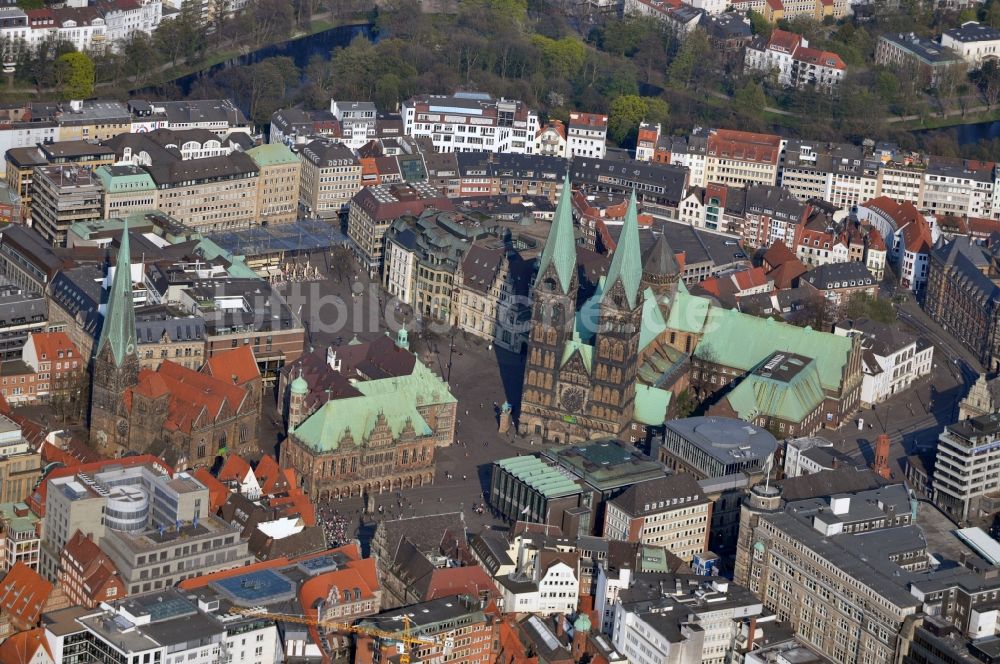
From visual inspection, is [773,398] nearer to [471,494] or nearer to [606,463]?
[606,463]

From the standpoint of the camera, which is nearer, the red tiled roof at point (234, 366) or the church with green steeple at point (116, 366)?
the church with green steeple at point (116, 366)

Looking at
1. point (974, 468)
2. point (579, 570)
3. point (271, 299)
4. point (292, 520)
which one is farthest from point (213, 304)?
point (974, 468)

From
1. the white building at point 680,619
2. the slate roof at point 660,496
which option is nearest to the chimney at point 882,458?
the slate roof at point 660,496

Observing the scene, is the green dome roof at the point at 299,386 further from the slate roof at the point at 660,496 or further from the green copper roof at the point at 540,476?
the slate roof at the point at 660,496

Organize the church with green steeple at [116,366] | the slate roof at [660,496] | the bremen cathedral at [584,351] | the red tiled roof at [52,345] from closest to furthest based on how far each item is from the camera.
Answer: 1. the slate roof at [660,496]
2. the church with green steeple at [116,366]
3. the bremen cathedral at [584,351]
4. the red tiled roof at [52,345]

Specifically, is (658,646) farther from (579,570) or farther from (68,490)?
(68,490)

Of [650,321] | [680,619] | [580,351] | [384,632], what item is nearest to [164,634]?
[384,632]

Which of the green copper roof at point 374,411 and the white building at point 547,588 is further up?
the green copper roof at point 374,411
